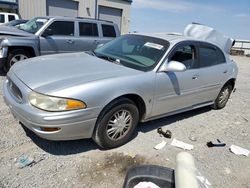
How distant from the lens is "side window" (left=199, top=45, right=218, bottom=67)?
485cm

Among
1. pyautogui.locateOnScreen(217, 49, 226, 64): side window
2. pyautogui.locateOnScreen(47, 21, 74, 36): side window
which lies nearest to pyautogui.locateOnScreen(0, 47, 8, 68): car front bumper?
pyautogui.locateOnScreen(47, 21, 74, 36): side window

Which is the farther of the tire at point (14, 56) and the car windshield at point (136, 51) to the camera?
the tire at point (14, 56)

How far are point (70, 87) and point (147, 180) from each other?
4.85 ft

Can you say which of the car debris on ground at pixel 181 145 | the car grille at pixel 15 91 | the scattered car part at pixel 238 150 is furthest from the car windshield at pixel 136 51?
the scattered car part at pixel 238 150

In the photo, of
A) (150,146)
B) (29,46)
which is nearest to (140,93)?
(150,146)

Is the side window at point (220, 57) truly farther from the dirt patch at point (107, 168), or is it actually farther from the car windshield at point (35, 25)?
the car windshield at point (35, 25)

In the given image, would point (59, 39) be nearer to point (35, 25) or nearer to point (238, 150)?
point (35, 25)

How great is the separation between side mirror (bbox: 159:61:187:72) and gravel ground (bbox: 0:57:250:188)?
111cm

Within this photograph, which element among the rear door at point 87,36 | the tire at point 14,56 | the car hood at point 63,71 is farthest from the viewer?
the rear door at point 87,36

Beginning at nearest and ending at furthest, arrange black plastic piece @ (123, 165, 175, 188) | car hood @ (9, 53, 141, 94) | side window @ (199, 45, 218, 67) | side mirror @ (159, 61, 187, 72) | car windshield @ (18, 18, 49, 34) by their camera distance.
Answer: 1. black plastic piece @ (123, 165, 175, 188)
2. car hood @ (9, 53, 141, 94)
3. side mirror @ (159, 61, 187, 72)
4. side window @ (199, 45, 218, 67)
5. car windshield @ (18, 18, 49, 34)

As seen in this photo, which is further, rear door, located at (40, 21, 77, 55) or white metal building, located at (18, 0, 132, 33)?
white metal building, located at (18, 0, 132, 33)

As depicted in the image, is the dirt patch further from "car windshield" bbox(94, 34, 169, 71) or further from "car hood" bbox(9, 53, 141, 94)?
"car windshield" bbox(94, 34, 169, 71)

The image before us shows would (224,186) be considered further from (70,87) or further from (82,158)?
(70,87)

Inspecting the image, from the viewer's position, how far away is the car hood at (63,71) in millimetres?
3195
